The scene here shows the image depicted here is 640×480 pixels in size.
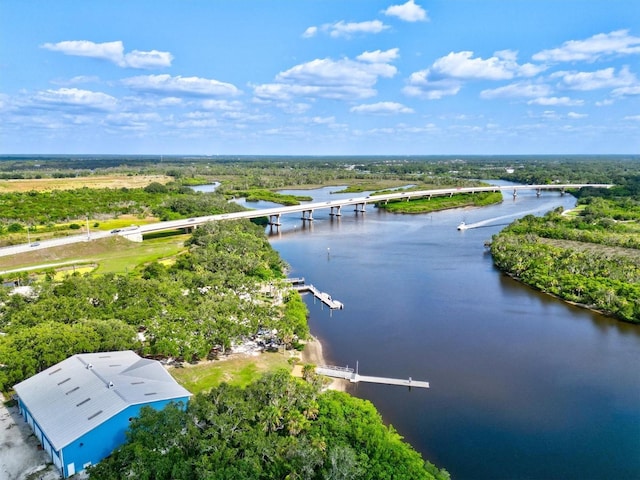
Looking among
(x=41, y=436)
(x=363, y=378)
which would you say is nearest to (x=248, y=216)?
(x=363, y=378)

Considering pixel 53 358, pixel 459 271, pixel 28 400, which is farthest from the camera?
pixel 459 271

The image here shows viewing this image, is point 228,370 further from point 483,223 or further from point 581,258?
point 483,223

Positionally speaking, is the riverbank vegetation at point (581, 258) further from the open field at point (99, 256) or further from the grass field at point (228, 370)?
the open field at point (99, 256)

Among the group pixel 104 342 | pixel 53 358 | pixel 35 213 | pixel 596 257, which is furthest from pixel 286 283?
pixel 35 213

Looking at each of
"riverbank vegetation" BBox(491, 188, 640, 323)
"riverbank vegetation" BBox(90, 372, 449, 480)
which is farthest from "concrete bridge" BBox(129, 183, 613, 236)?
"riverbank vegetation" BBox(90, 372, 449, 480)

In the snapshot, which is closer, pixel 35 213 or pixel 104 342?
pixel 104 342

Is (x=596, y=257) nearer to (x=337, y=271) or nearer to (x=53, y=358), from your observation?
(x=337, y=271)

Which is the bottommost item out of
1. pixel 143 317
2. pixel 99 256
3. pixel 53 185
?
pixel 99 256
